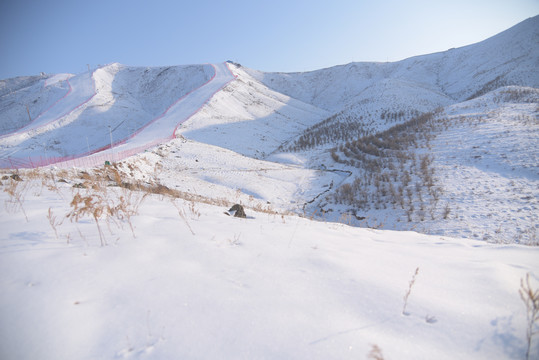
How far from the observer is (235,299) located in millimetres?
1613

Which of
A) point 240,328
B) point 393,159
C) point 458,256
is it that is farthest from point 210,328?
point 393,159

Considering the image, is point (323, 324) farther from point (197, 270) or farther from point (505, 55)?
point (505, 55)

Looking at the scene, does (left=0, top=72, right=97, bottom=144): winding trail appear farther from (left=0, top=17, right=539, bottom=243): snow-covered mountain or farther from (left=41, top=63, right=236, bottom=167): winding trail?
(left=41, top=63, right=236, bottom=167): winding trail

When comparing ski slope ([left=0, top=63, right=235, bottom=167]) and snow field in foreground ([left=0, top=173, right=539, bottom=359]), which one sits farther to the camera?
ski slope ([left=0, top=63, right=235, bottom=167])

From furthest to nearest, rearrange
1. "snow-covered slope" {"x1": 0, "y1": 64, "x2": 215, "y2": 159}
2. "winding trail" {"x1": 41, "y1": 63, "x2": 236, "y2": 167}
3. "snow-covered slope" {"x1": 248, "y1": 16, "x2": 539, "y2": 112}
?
"snow-covered slope" {"x1": 248, "y1": 16, "x2": 539, "y2": 112} → "snow-covered slope" {"x1": 0, "y1": 64, "x2": 215, "y2": 159} → "winding trail" {"x1": 41, "y1": 63, "x2": 236, "y2": 167}

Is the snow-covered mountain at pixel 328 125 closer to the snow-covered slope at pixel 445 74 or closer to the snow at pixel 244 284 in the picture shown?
the snow-covered slope at pixel 445 74

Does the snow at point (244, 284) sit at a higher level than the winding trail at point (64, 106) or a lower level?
lower

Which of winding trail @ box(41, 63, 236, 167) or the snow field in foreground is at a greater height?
winding trail @ box(41, 63, 236, 167)

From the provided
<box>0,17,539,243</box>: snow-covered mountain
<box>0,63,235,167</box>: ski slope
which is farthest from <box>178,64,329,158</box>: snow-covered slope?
<box>0,63,235,167</box>: ski slope

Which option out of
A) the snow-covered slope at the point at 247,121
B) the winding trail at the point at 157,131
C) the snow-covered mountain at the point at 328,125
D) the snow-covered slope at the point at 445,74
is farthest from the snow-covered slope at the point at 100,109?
the snow-covered slope at the point at 445,74

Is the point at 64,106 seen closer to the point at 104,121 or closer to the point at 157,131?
the point at 104,121

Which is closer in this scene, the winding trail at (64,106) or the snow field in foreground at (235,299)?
the snow field in foreground at (235,299)

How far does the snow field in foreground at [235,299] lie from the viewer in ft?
4.19

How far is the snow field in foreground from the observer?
1.28 meters
